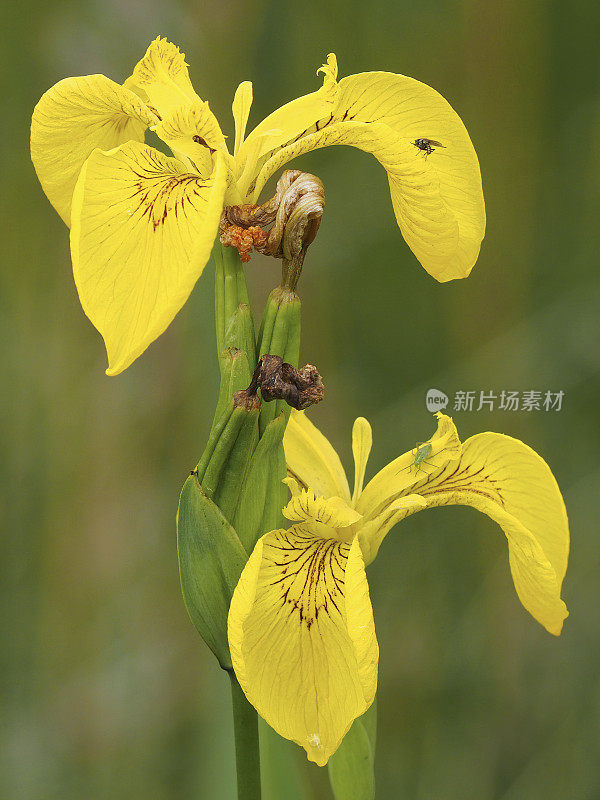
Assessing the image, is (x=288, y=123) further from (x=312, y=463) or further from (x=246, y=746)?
(x=246, y=746)

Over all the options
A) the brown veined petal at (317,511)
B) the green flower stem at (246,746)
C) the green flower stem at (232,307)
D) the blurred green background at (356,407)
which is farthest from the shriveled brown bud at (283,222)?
the blurred green background at (356,407)

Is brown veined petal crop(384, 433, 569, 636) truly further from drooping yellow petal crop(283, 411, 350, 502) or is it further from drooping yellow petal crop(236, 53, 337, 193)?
drooping yellow petal crop(236, 53, 337, 193)

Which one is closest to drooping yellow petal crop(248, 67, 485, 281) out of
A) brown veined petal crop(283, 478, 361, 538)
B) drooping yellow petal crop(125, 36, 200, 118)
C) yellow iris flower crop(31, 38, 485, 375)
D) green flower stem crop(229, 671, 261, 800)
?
yellow iris flower crop(31, 38, 485, 375)

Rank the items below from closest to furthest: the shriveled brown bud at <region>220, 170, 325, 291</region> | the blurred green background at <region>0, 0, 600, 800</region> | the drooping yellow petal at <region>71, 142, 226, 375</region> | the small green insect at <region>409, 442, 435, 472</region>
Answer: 1. the drooping yellow petal at <region>71, 142, 226, 375</region>
2. the shriveled brown bud at <region>220, 170, 325, 291</region>
3. the small green insect at <region>409, 442, 435, 472</region>
4. the blurred green background at <region>0, 0, 600, 800</region>

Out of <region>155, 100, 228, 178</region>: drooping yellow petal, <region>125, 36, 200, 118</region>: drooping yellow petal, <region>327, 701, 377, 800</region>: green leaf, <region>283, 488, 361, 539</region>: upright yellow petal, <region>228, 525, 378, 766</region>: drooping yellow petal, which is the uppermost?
<region>125, 36, 200, 118</region>: drooping yellow petal

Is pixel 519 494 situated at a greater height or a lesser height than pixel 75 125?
lesser

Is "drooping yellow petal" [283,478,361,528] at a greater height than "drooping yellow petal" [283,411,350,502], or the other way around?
"drooping yellow petal" [283,411,350,502]

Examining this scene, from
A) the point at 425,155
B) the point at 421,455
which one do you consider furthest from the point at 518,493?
the point at 425,155
